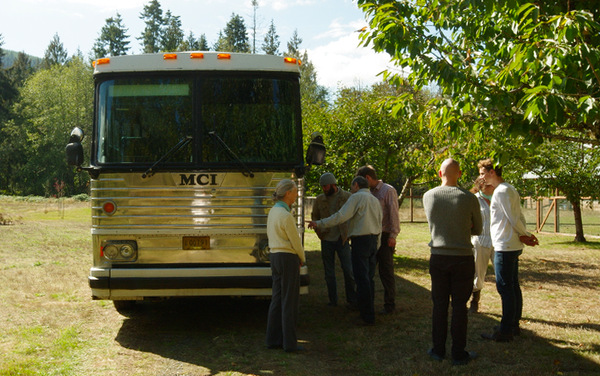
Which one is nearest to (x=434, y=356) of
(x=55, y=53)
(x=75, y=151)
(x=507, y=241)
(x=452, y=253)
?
(x=452, y=253)

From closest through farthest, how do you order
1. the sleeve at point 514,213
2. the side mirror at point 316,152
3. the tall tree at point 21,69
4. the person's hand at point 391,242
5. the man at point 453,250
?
the man at point 453,250 < the sleeve at point 514,213 < the side mirror at point 316,152 < the person's hand at point 391,242 < the tall tree at point 21,69

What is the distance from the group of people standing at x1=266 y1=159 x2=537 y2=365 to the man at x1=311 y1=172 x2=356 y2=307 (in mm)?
30

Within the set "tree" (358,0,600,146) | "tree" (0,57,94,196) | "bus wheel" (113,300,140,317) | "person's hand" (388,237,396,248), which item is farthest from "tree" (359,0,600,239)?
"tree" (0,57,94,196)

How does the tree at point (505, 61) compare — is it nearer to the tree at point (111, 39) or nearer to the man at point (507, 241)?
the man at point (507, 241)

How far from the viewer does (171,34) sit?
71.2m

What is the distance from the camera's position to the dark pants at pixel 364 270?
768cm

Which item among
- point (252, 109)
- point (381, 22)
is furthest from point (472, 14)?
point (252, 109)

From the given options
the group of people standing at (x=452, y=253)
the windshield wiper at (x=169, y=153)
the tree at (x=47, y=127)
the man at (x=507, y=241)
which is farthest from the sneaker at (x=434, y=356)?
the tree at (x=47, y=127)

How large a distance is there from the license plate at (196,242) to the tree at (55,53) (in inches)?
3283

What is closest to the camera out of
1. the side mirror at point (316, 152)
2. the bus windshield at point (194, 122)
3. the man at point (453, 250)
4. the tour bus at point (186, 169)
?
the man at point (453, 250)

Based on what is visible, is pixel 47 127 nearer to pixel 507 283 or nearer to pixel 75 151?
pixel 75 151

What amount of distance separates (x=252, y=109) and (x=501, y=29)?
312 centimetres

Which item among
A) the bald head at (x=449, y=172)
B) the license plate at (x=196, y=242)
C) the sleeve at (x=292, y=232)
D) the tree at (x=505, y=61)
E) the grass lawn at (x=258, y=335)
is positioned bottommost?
the grass lawn at (x=258, y=335)

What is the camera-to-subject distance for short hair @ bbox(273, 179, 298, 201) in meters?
6.45
